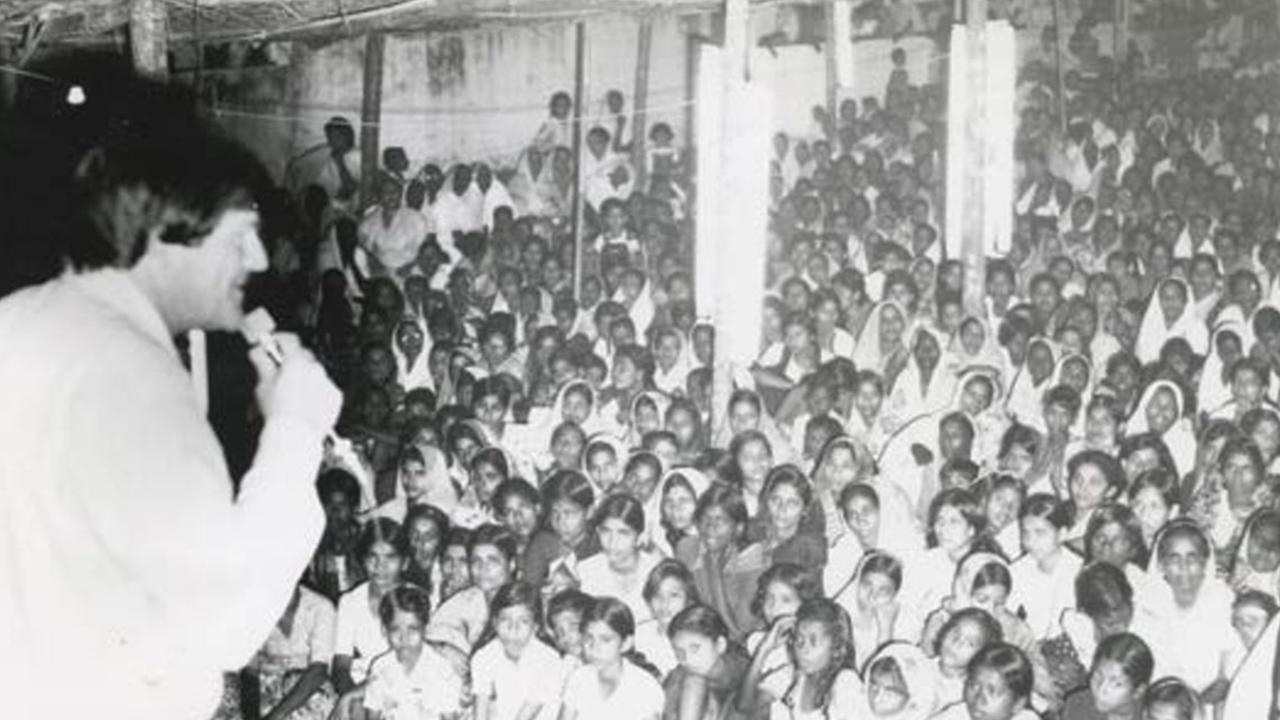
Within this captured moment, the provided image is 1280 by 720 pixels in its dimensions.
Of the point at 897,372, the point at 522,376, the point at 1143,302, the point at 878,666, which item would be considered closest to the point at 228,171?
the point at 522,376

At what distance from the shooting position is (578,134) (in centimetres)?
205

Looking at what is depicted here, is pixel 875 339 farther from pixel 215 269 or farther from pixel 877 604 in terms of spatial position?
pixel 215 269

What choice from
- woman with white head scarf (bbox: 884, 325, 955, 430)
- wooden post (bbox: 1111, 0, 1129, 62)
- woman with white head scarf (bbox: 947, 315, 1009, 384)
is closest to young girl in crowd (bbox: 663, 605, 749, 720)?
woman with white head scarf (bbox: 884, 325, 955, 430)

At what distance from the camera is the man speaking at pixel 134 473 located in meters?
1.55

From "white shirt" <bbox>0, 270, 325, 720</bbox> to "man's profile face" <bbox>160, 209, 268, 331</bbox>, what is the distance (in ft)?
0.26

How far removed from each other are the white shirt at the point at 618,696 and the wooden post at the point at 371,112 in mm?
793

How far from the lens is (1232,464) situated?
178cm

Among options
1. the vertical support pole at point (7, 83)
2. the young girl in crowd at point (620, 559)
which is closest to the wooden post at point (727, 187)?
the young girl in crowd at point (620, 559)

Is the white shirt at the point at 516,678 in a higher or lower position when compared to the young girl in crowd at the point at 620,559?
lower

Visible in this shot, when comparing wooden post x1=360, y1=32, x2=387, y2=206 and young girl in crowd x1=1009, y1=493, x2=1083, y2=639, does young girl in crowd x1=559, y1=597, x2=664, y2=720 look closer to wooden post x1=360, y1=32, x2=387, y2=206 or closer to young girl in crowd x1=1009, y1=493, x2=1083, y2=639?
young girl in crowd x1=1009, y1=493, x2=1083, y2=639

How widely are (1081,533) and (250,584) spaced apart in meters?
1.08

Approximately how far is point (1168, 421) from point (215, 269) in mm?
1246

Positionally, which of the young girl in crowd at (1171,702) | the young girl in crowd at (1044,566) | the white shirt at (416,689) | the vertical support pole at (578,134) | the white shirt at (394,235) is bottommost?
the white shirt at (416,689)

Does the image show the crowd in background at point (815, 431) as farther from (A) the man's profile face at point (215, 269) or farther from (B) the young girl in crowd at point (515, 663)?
(A) the man's profile face at point (215, 269)
